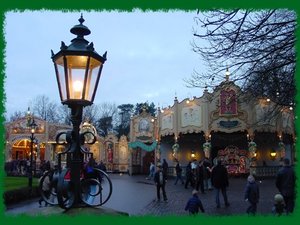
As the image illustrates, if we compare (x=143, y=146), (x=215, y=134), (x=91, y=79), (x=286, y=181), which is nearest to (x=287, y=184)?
(x=286, y=181)

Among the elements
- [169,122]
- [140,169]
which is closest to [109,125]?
[140,169]

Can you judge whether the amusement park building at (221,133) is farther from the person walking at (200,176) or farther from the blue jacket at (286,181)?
the blue jacket at (286,181)

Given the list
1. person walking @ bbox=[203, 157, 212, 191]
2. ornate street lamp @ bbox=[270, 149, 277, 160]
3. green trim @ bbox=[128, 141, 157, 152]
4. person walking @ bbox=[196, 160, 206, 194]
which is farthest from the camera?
green trim @ bbox=[128, 141, 157, 152]

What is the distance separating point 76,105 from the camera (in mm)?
4375

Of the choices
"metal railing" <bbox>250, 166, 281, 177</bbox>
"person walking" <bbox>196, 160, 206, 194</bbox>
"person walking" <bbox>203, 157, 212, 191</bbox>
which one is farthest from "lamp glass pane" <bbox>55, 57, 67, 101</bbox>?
"metal railing" <bbox>250, 166, 281, 177</bbox>

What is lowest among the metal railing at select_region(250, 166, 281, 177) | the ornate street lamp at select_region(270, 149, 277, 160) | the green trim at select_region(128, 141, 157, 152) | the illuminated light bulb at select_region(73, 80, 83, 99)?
the metal railing at select_region(250, 166, 281, 177)

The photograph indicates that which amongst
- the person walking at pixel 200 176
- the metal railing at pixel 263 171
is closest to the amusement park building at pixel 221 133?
the metal railing at pixel 263 171

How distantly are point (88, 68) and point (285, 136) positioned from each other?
27.0 metres

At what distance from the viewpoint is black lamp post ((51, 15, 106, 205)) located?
4254mm

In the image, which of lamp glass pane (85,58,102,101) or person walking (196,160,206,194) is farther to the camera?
person walking (196,160,206,194)

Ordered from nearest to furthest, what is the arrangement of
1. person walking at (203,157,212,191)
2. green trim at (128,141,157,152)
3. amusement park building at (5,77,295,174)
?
person walking at (203,157,212,191) → amusement park building at (5,77,295,174) → green trim at (128,141,157,152)

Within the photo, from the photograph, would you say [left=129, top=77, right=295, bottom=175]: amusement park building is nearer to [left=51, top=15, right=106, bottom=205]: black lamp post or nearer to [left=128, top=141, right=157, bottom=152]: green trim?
[left=128, top=141, right=157, bottom=152]: green trim

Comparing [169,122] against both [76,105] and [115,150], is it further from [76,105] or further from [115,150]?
[76,105]

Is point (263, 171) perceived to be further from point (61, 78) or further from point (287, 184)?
point (61, 78)
